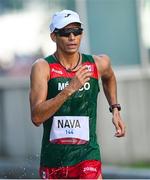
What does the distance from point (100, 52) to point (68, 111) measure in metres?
8.59

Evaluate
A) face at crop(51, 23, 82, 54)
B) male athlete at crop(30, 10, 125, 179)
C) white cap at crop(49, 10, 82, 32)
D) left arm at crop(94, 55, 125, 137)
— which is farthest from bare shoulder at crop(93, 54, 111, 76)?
white cap at crop(49, 10, 82, 32)

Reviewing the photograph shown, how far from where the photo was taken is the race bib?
754 cm

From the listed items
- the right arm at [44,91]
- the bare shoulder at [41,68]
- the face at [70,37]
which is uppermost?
the face at [70,37]

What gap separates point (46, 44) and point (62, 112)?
8804mm

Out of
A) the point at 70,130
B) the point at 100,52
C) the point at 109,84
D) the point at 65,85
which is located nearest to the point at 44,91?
the point at 65,85

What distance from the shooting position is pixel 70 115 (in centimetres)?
754

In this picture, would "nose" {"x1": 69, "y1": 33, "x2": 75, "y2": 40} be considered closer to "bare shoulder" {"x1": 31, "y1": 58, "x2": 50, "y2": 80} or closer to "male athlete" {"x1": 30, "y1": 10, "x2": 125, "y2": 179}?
"male athlete" {"x1": 30, "y1": 10, "x2": 125, "y2": 179}

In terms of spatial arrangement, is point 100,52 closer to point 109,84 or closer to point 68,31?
point 109,84

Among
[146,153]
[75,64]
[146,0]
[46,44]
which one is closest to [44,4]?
[46,44]

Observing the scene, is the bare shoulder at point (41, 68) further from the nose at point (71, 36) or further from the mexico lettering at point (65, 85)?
the nose at point (71, 36)

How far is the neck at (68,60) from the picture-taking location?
7625mm

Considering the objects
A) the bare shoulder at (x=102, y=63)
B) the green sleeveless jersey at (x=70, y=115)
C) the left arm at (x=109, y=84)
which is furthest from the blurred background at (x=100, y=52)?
the green sleeveless jersey at (x=70, y=115)

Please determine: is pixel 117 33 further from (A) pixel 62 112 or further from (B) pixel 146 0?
(A) pixel 62 112

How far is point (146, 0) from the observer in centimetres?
1623
